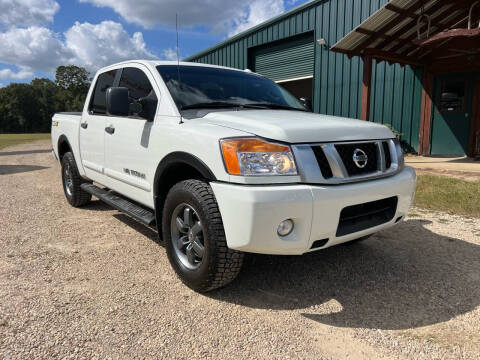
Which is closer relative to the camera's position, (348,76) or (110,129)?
(110,129)

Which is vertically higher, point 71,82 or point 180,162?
point 71,82

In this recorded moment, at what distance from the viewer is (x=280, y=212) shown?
2.19 m

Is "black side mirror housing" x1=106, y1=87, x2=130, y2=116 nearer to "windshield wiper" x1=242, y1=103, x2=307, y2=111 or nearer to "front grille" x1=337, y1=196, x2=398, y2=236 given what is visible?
"windshield wiper" x1=242, y1=103, x2=307, y2=111

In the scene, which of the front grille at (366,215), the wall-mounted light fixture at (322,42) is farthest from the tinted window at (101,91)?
the wall-mounted light fixture at (322,42)

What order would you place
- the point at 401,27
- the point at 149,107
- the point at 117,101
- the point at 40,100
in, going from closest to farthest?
the point at 117,101 < the point at 149,107 < the point at 401,27 < the point at 40,100

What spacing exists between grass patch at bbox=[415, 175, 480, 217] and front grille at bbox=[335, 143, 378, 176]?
3.00 m

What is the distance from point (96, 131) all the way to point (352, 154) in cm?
303

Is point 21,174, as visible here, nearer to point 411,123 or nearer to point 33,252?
point 33,252

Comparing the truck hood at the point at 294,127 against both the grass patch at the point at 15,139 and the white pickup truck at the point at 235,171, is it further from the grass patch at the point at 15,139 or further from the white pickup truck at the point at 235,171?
the grass patch at the point at 15,139

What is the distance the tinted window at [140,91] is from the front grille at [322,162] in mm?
1511

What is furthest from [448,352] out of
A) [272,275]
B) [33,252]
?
[33,252]

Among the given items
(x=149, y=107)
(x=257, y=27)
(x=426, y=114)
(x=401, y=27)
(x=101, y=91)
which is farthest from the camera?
(x=257, y=27)

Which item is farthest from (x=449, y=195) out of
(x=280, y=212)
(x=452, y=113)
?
(x=452, y=113)

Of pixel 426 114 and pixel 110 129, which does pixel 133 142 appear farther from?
pixel 426 114
